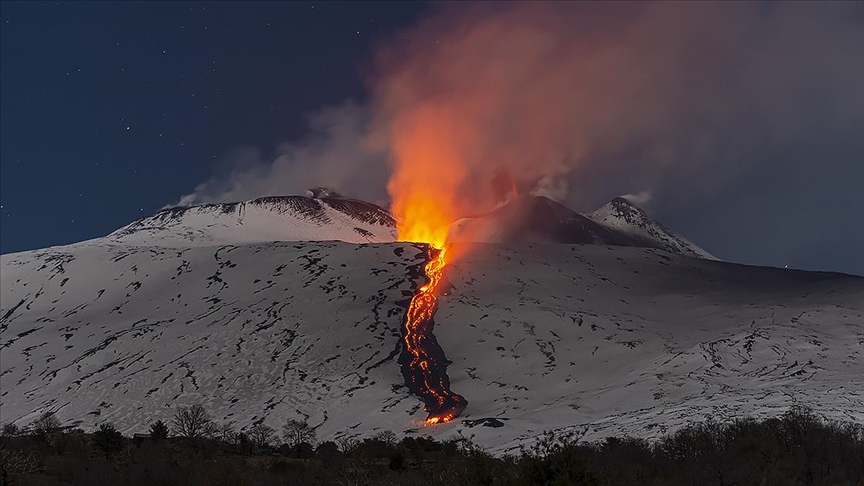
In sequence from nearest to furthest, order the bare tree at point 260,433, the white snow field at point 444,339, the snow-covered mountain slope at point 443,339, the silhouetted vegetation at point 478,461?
the silhouetted vegetation at point 478,461 < the bare tree at point 260,433 < the white snow field at point 444,339 < the snow-covered mountain slope at point 443,339

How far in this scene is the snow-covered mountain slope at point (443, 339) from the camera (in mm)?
95750

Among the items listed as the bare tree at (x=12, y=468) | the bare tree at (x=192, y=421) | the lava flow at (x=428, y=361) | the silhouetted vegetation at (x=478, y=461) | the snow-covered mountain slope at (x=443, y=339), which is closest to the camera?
the silhouetted vegetation at (x=478, y=461)

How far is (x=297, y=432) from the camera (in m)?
92.9

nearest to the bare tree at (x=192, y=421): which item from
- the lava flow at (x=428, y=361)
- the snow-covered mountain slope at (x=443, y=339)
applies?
the snow-covered mountain slope at (x=443, y=339)

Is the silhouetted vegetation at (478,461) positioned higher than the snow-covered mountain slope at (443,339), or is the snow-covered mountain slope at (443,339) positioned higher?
the snow-covered mountain slope at (443,339)

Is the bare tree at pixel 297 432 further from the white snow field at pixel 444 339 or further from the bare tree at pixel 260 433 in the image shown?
the white snow field at pixel 444 339

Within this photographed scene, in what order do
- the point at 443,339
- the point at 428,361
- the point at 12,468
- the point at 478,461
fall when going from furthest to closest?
the point at 443,339, the point at 428,361, the point at 12,468, the point at 478,461

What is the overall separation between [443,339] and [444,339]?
0.49 ft

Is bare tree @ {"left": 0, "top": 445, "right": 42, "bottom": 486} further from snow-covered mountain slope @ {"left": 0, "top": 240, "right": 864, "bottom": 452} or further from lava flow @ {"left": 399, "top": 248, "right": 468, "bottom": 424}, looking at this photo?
lava flow @ {"left": 399, "top": 248, "right": 468, "bottom": 424}

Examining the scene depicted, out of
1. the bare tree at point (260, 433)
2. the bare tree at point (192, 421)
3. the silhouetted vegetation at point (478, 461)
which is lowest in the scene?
the silhouetted vegetation at point (478, 461)

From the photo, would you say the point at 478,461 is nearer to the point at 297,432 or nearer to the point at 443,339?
the point at 297,432

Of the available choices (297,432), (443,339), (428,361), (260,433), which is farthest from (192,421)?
(443,339)

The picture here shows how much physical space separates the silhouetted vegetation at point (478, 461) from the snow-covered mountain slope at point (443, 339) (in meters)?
12.8

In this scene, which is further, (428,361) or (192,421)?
(428,361)
